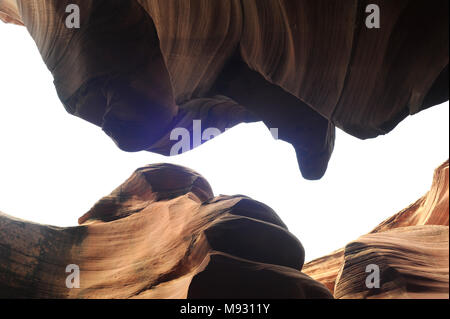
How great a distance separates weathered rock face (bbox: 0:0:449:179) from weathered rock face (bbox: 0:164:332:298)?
622 millimetres

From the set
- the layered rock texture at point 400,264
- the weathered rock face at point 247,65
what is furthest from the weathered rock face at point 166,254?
the weathered rock face at point 247,65

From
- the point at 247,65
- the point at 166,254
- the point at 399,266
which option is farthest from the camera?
the point at 166,254

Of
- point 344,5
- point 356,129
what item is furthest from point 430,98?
point 344,5

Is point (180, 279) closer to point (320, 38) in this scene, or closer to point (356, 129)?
point (356, 129)

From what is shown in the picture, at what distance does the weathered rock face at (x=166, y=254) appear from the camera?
Result: 214 centimetres

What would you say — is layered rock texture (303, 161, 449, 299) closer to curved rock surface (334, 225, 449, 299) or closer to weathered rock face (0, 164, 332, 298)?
curved rock surface (334, 225, 449, 299)

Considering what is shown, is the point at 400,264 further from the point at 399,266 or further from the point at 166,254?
the point at 166,254

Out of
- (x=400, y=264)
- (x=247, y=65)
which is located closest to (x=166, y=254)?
(x=247, y=65)

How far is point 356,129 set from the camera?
1.97 metres

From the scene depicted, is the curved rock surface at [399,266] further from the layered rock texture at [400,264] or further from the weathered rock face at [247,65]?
the weathered rock face at [247,65]

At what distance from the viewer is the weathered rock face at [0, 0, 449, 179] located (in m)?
1.70

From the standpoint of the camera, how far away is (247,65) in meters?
2.55

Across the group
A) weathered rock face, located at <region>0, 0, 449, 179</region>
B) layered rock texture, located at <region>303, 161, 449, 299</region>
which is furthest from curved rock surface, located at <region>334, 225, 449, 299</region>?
weathered rock face, located at <region>0, 0, 449, 179</region>

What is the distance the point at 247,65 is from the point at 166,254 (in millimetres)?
1476
